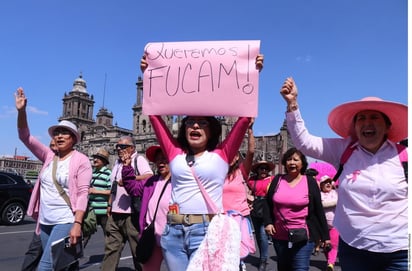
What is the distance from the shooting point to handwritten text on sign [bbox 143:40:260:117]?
3.05 m

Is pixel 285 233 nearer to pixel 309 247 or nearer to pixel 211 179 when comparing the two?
pixel 309 247

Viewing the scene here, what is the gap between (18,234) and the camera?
10281mm

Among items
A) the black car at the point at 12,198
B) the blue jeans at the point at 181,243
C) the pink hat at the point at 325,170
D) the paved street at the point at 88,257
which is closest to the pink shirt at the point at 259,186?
the pink hat at the point at 325,170

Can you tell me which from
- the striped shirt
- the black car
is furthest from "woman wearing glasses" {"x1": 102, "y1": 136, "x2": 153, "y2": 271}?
the black car

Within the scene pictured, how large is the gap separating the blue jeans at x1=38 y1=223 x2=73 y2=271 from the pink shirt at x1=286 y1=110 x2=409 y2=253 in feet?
7.74

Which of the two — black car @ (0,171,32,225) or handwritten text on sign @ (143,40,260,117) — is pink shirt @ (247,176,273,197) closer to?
handwritten text on sign @ (143,40,260,117)

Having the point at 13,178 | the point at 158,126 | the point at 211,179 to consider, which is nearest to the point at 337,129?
the point at 211,179

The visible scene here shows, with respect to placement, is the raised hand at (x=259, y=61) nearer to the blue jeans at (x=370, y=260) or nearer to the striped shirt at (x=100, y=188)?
the blue jeans at (x=370, y=260)

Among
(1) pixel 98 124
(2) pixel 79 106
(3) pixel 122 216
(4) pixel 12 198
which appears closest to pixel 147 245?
(3) pixel 122 216

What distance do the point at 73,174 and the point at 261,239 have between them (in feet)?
13.8

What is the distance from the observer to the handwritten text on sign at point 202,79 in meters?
3.05

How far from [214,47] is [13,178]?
11717 mm

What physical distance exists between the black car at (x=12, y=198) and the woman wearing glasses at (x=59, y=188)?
9254 millimetres

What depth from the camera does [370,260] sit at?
273 cm
